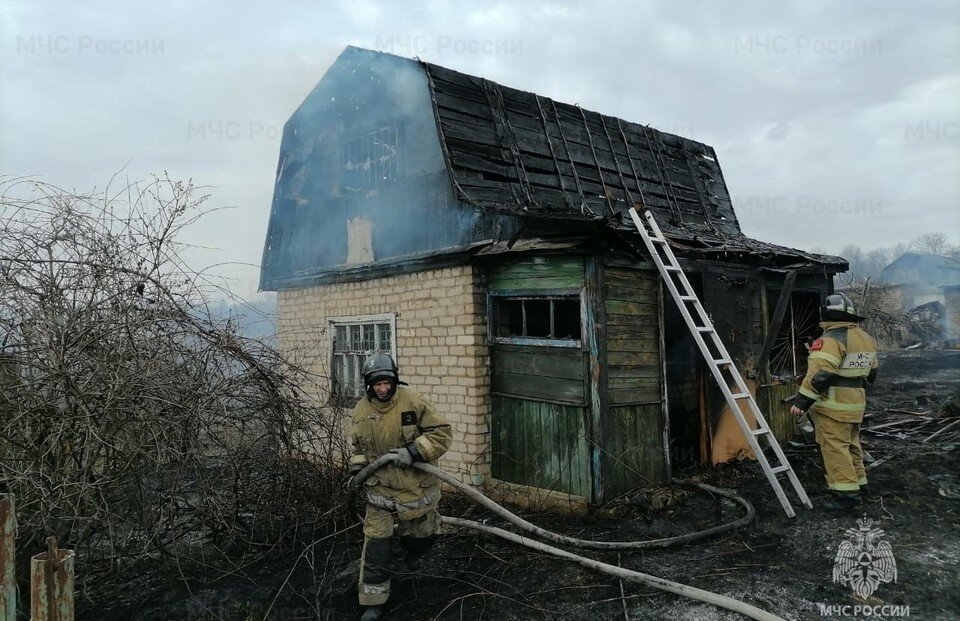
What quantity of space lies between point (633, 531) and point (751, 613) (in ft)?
6.53

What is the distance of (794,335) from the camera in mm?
8961

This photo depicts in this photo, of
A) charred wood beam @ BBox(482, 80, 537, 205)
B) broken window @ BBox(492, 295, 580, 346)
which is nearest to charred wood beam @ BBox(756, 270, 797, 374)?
broken window @ BBox(492, 295, 580, 346)

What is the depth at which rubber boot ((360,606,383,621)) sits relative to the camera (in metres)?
3.98

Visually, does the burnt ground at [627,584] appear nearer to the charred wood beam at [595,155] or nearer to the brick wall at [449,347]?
the brick wall at [449,347]

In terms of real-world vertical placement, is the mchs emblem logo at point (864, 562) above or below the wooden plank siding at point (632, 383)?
below

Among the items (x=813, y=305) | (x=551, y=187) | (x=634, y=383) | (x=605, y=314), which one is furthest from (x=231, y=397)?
(x=813, y=305)

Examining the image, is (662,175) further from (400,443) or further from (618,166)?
(400,443)

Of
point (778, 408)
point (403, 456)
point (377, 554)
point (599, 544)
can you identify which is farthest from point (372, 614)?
point (778, 408)

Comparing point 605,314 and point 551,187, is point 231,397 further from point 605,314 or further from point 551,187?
point 551,187

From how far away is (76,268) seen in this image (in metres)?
4.23

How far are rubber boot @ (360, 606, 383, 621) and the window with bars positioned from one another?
4286 mm

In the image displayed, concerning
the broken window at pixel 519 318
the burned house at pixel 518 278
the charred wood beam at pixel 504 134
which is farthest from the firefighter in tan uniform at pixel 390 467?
the charred wood beam at pixel 504 134

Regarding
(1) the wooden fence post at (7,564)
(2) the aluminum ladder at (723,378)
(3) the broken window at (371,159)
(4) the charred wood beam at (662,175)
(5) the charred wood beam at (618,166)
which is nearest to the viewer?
(1) the wooden fence post at (7,564)

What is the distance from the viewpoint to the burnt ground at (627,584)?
13.2ft
